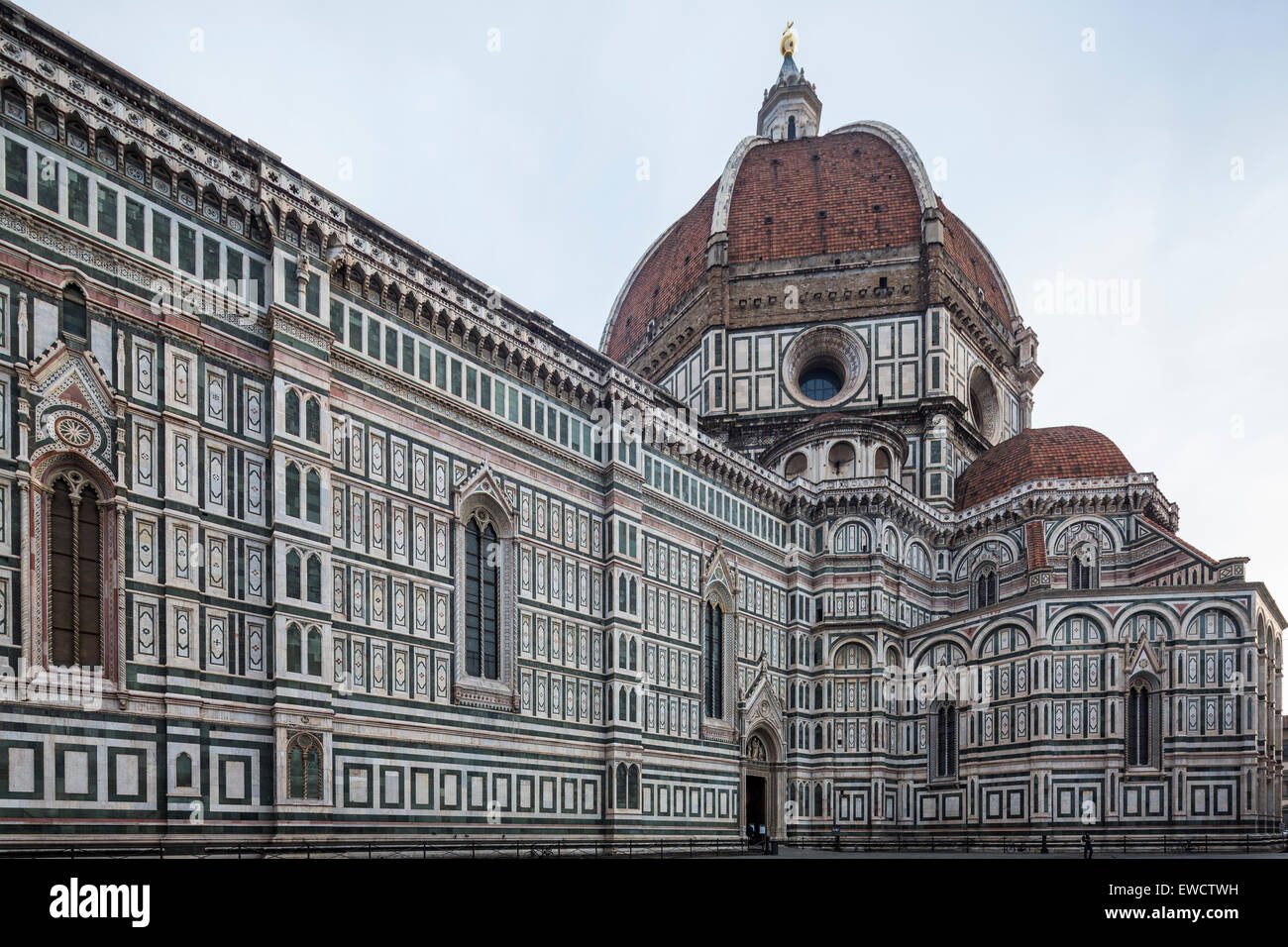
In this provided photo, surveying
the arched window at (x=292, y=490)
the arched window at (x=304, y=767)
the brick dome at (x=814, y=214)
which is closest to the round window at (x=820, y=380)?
the brick dome at (x=814, y=214)

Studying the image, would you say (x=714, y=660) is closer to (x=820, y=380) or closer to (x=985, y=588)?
(x=985, y=588)

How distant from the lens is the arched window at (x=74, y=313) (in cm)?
2139

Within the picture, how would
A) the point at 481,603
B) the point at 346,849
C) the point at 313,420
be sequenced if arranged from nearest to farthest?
the point at 346,849, the point at 313,420, the point at 481,603

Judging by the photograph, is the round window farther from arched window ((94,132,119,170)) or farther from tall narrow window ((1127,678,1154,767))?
arched window ((94,132,119,170))

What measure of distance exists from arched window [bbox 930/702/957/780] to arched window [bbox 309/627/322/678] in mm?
26773

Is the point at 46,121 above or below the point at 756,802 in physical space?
above

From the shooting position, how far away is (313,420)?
2550 cm

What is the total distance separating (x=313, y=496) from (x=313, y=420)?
1810 millimetres

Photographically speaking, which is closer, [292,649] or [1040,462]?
[292,649]

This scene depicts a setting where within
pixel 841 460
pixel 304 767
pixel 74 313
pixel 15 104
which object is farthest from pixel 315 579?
pixel 841 460

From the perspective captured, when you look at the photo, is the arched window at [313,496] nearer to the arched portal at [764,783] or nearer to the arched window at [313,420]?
the arched window at [313,420]

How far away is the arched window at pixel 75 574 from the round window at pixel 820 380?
119 ft

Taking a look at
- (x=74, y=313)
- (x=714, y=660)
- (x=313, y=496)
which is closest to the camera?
(x=74, y=313)
